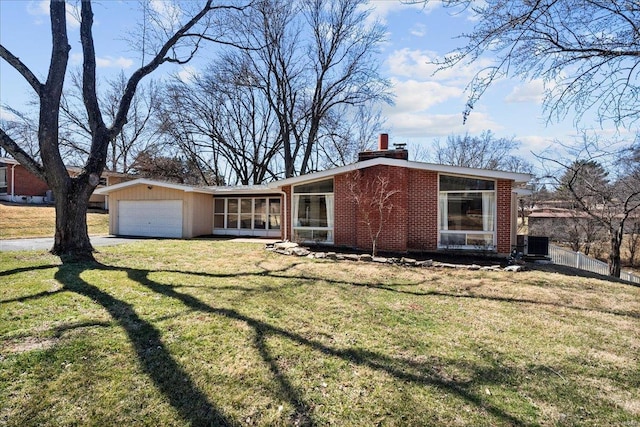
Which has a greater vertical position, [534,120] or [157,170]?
[157,170]

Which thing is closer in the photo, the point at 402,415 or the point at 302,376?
the point at 402,415

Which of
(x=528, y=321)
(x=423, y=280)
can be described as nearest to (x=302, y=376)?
(x=528, y=321)

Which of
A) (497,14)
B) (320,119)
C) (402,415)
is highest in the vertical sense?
(320,119)

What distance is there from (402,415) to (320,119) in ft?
83.5

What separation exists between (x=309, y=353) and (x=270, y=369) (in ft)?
1.74

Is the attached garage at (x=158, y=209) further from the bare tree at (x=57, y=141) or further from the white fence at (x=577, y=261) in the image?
the white fence at (x=577, y=261)

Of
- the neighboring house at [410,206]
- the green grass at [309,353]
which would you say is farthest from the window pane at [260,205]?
the green grass at [309,353]

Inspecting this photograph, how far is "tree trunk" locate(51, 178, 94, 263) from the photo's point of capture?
9156 mm

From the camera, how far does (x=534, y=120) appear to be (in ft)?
18.7

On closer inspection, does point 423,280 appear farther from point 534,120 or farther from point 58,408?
point 58,408

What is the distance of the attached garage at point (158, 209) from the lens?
55.4 feet

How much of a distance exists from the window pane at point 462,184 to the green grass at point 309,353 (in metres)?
4.11

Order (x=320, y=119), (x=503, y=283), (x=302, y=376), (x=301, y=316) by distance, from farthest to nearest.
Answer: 1. (x=320, y=119)
2. (x=503, y=283)
3. (x=301, y=316)
4. (x=302, y=376)

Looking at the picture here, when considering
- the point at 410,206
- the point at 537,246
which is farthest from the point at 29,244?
the point at 537,246
